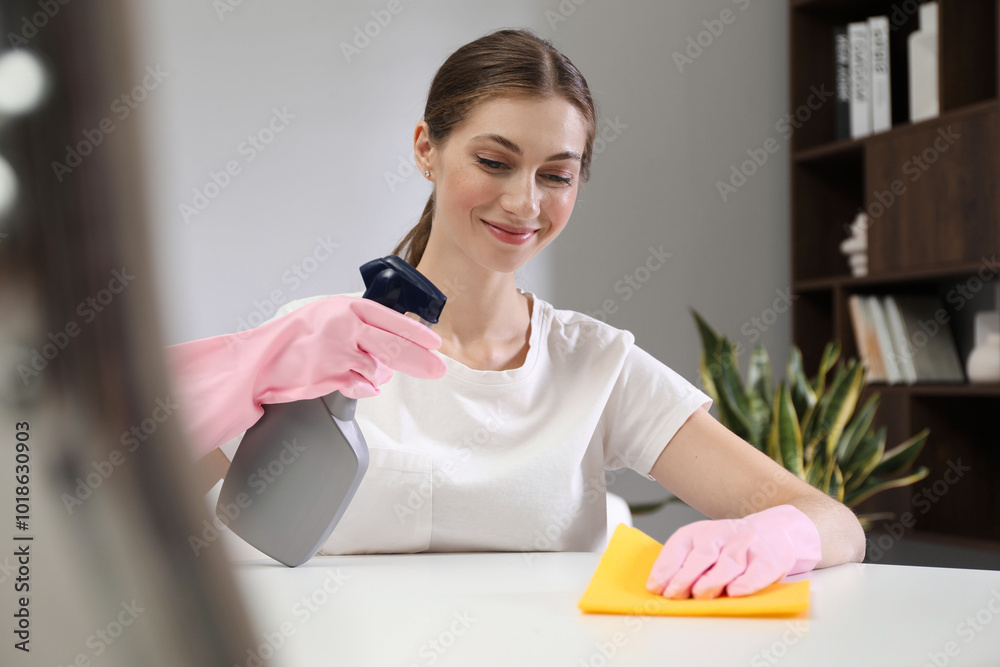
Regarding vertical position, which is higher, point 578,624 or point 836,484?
point 578,624

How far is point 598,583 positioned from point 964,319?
2.11m

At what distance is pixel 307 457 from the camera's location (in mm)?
668

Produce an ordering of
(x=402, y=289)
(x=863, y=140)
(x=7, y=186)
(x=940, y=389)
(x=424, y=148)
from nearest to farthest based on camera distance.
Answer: (x=7, y=186) → (x=402, y=289) → (x=424, y=148) → (x=940, y=389) → (x=863, y=140)

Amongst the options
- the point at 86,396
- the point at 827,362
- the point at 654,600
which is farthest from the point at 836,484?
the point at 86,396

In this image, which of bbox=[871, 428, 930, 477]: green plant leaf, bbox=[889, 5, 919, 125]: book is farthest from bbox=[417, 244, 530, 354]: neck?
bbox=[889, 5, 919, 125]: book

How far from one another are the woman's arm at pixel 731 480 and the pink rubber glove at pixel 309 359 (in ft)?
1.60

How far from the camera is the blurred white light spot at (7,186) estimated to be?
104 mm

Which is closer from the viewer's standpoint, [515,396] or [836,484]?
[515,396]

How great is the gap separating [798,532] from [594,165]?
178 centimetres

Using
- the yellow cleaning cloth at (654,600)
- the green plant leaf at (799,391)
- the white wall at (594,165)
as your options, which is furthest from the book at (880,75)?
the yellow cleaning cloth at (654,600)

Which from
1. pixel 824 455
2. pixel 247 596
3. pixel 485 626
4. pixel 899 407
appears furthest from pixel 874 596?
pixel 899 407

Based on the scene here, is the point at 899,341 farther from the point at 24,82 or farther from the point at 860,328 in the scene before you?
the point at 24,82

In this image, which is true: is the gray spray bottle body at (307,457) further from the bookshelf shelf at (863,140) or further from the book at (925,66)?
the book at (925,66)

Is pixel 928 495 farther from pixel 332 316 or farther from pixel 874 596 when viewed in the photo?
pixel 332 316
